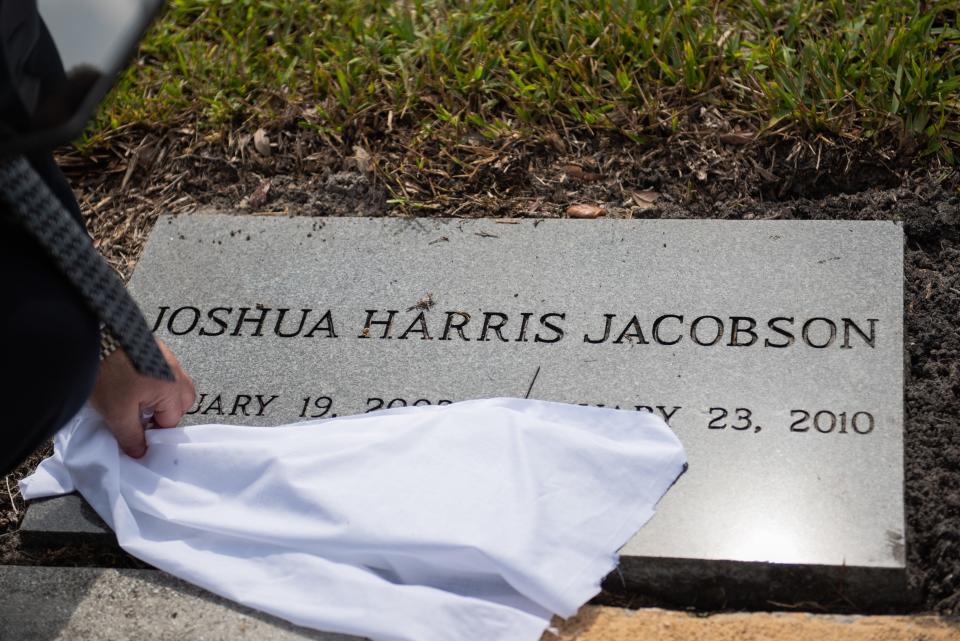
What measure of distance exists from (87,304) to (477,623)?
3.10 feet

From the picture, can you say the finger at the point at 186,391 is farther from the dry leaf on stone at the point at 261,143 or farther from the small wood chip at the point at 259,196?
the dry leaf on stone at the point at 261,143

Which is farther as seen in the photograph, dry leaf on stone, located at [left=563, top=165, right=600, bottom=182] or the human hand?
dry leaf on stone, located at [left=563, top=165, right=600, bottom=182]

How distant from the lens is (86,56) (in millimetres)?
1681

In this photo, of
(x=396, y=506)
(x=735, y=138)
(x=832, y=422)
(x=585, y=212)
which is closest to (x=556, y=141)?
(x=585, y=212)

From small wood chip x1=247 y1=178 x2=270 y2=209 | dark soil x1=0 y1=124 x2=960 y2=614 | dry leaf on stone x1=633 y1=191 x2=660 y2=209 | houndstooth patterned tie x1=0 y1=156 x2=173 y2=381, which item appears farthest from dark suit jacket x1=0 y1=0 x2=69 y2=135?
dry leaf on stone x1=633 y1=191 x2=660 y2=209

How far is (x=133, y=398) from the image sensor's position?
214cm

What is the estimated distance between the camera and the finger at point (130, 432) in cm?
222

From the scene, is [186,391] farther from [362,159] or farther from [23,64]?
[362,159]

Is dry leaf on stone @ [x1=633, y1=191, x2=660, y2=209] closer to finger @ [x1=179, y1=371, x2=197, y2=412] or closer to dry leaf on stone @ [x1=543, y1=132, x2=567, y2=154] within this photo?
Result: dry leaf on stone @ [x1=543, y1=132, x2=567, y2=154]

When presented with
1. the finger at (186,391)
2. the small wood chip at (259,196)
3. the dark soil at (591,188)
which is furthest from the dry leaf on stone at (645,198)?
the finger at (186,391)

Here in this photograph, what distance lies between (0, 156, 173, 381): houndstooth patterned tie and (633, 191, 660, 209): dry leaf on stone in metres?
1.63

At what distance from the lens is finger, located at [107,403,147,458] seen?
2223 mm

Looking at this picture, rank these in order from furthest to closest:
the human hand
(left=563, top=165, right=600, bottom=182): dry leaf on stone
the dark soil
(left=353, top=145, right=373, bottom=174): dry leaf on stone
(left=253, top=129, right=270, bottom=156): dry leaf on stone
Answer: (left=253, top=129, right=270, bottom=156): dry leaf on stone → (left=353, top=145, right=373, bottom=174): dry leaf on stone → (left=563, top=165, right=600, bottom=182): dry leaf on stone → the dark soil → the human hand

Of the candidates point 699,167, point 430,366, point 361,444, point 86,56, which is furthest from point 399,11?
point 86,56
